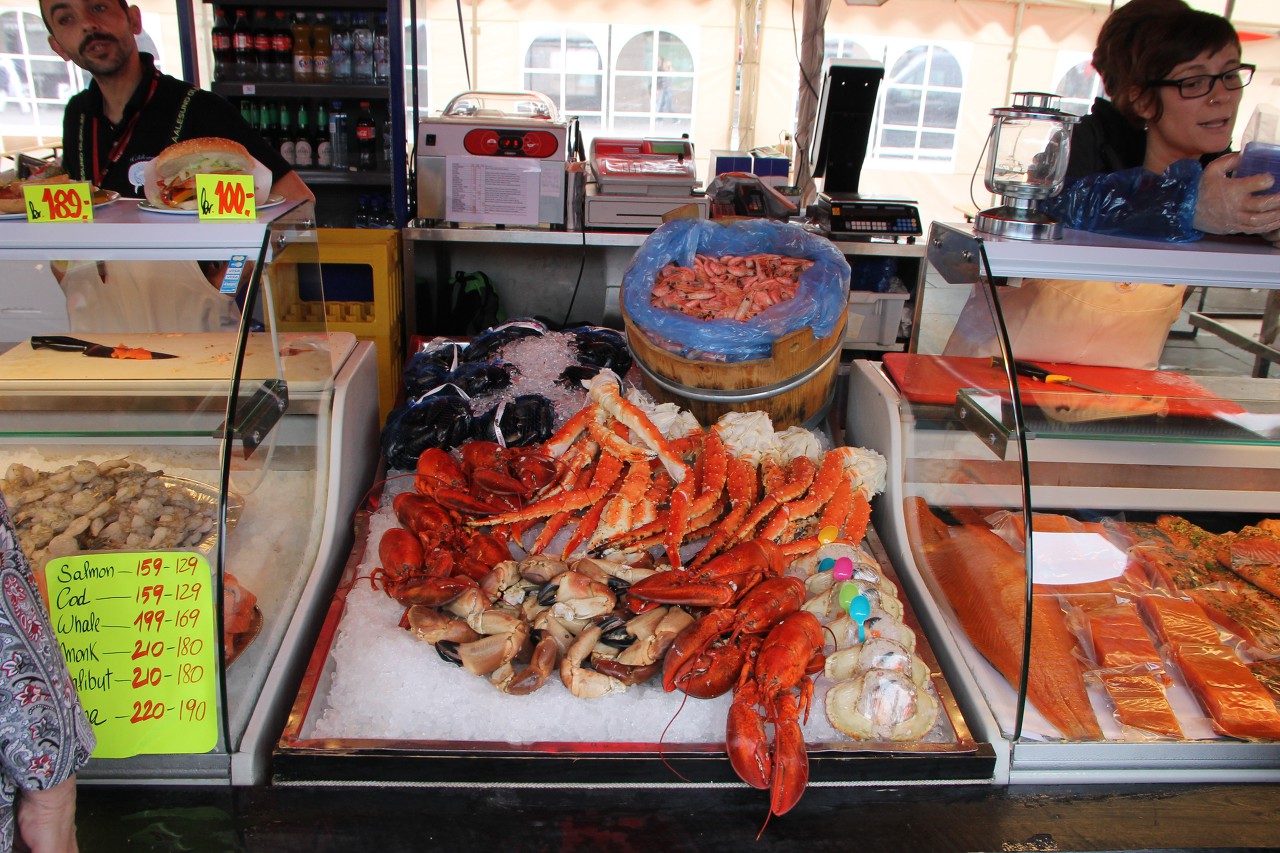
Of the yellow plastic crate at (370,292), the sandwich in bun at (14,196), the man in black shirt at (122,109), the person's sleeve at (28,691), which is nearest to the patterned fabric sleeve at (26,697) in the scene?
the person's sleeve at (28,691)

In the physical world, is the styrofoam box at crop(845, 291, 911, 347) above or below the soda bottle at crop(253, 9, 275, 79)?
below

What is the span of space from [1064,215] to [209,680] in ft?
6.09

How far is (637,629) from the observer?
1.51 meters

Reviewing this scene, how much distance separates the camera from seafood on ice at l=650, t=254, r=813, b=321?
2.17m

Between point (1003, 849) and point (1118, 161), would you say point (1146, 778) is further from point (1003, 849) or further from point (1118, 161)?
point (1118, 161)

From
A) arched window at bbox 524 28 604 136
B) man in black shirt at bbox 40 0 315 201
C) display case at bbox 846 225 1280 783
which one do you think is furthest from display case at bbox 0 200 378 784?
arched window at bbox 524 28 604 136

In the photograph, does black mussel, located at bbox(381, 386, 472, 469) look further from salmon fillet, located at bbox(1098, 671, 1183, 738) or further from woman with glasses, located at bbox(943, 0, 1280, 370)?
salmon fillet, located at bbox(1098, 671, 1183, 738)

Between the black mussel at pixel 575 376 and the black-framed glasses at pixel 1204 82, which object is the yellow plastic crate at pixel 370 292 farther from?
the black-framed glasses at pixel 1204 82

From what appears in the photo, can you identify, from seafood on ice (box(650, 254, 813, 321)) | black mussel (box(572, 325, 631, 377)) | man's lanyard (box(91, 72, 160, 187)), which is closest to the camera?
seafood on ice (box(650, 254, 813, 321))

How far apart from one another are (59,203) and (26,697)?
0.95m

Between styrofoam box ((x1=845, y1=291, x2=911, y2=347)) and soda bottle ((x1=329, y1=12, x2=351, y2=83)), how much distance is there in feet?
10.3

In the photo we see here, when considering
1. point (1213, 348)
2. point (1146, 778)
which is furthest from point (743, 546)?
point (1213, 348)

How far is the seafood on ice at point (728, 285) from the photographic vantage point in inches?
85.6

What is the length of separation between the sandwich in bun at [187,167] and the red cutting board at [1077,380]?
1.48 metres
